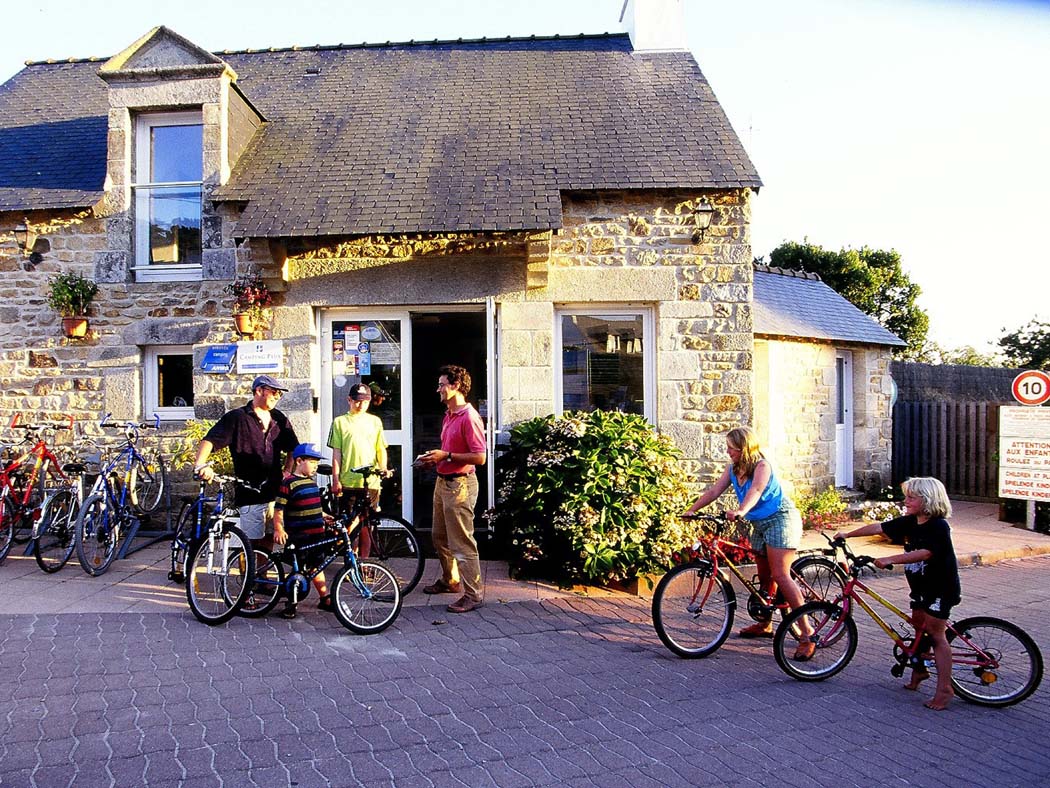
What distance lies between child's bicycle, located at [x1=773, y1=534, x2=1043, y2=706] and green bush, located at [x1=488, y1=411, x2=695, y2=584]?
69.7 inches

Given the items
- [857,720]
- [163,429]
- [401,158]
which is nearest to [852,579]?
[857,720]

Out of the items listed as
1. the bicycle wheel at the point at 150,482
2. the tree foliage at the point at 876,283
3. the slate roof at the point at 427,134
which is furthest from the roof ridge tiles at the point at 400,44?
the tree foliage at the point at 876,283

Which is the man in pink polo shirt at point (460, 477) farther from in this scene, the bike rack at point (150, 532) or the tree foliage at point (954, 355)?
the tree foliage at point (954, 355)

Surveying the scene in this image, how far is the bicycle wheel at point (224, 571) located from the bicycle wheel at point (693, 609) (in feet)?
9.74

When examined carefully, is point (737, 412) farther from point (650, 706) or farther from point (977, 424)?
point (977, 424)

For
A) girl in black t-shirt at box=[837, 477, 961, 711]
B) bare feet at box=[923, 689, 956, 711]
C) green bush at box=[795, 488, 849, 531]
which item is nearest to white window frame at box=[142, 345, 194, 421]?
girl in black t-shirt at box=[837, 477, 961, 711]

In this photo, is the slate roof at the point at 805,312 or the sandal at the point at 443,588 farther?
the slate roof at the point at 805,312

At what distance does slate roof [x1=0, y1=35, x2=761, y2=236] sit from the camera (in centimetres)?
770

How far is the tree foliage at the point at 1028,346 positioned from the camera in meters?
24.0

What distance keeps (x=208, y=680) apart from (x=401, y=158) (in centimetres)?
594

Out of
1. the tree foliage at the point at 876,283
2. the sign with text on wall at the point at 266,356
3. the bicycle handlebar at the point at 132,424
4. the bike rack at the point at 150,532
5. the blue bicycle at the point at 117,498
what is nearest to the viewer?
the blue bicycle at the point at 117,498

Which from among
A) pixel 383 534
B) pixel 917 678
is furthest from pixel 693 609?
pixel 383 534

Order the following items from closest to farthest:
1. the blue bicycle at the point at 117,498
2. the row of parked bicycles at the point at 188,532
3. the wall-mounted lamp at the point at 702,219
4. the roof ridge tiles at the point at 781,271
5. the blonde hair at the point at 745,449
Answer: the blonde hair at the point at 745,449 → the row of parked bicycles at the point at 188,532 → the blue bicycle at the point at 117,498 → the wall-mounted lamp at the point at 702,219 → the roof ridge tiles at the point at 781,271

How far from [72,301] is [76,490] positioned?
2188mm
